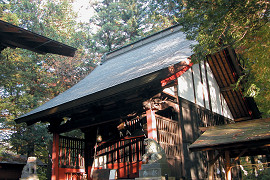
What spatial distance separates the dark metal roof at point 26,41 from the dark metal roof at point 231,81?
706 centimetres

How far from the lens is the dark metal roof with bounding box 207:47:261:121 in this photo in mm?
12055

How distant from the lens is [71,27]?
2647 centimetres

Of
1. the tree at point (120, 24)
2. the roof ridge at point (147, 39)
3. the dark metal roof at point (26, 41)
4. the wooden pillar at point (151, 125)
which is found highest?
the tree at point (120, 24)

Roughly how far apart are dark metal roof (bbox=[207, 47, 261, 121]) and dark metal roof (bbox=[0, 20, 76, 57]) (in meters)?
7.06

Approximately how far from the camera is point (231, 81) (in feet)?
43.0

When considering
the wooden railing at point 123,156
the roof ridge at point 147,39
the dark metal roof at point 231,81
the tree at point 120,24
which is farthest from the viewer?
the tree at point 120,24

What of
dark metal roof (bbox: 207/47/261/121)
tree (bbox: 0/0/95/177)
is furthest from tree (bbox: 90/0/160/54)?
dark metal roof (bbox: 207/47/261/121)

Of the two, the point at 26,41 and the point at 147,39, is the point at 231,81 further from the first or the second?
the point at 26,41

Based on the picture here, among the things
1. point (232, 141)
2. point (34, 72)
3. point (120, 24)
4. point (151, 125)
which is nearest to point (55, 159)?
point (151, 125)

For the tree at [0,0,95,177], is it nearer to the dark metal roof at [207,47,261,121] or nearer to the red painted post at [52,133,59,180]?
the red painted post at [52,133,59,180]

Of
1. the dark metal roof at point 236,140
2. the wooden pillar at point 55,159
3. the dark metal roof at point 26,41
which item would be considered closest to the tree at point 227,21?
the dark metal roof at point 236,140

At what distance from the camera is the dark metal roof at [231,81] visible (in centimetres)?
1205

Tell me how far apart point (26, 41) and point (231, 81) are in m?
9.98

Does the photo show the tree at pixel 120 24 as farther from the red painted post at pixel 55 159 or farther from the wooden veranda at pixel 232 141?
the wooden veranda at pixel 232 141
